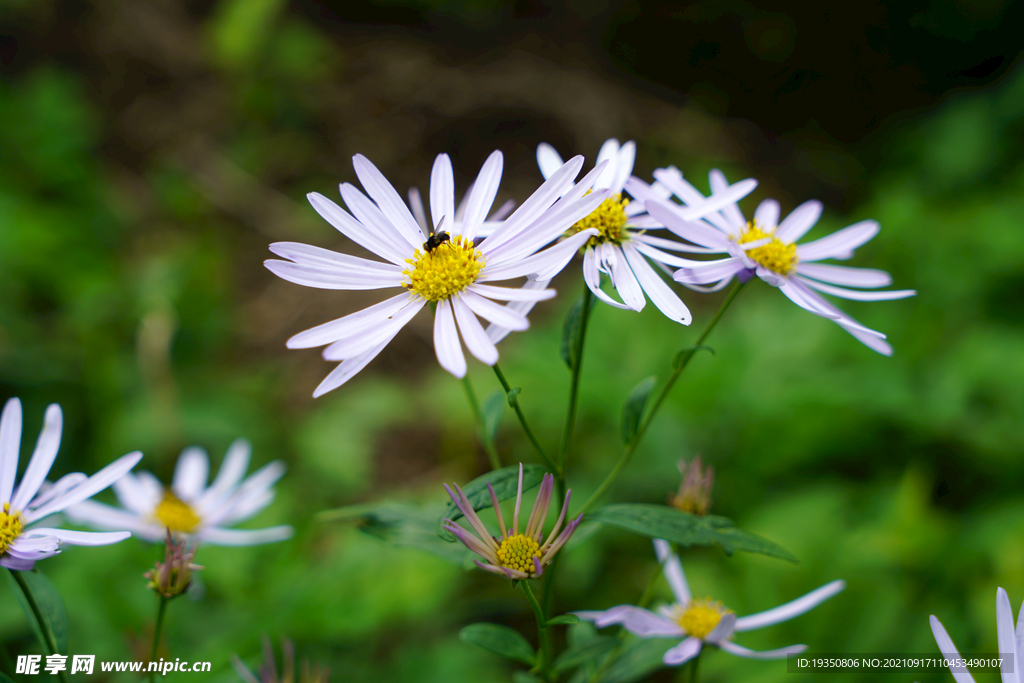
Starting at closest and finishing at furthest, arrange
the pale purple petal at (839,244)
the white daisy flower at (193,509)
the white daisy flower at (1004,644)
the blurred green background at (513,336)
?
the white daisy flower at (1004,644), the pale purple petal at (839,244), the white daisy flower at (193,509), the blurred green background at (513,336)

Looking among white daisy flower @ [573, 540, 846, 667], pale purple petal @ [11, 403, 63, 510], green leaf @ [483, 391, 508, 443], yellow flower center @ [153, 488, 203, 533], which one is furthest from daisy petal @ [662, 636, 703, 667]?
yellow flower center @ [153, 488, 203, 533]

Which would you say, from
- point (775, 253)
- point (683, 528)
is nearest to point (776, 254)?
point (775, 253)

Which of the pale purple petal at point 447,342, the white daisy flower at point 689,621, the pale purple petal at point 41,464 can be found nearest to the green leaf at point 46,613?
the pale purple petal at point 41,464

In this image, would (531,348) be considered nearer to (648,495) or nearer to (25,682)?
(648,495)

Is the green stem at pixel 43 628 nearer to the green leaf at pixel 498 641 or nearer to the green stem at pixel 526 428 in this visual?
the green leaf at pixel 498 641

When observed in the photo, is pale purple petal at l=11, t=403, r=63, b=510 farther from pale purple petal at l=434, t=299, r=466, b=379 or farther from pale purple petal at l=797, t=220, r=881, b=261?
pale purple petal at l=797, t=220, r=881, b=261
